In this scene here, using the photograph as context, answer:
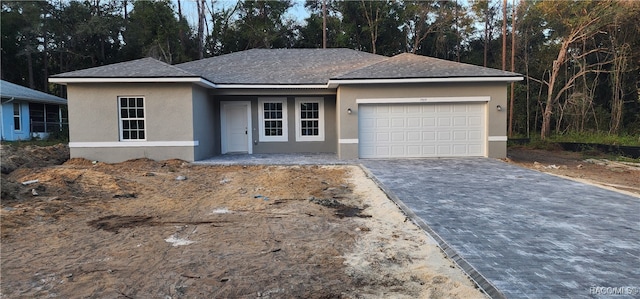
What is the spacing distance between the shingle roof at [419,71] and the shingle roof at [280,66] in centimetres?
211

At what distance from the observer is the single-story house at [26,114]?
21984 millimetres

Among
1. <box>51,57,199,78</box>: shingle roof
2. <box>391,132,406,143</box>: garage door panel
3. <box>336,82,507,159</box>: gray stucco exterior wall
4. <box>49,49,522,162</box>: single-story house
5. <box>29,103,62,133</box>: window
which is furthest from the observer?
<box>29,103,62,133</box>: window

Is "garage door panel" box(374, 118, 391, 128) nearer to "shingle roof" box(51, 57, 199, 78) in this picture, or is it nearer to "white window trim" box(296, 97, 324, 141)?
"white window trim" box(296, 97, 324, 141)

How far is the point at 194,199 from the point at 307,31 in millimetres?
27868

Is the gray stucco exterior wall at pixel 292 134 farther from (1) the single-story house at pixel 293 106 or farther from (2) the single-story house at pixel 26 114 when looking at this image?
(2) the single-story house at pixel 26 114

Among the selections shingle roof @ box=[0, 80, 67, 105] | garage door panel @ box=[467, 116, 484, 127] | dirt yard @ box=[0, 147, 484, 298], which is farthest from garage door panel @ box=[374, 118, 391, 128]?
shingle roof @ box=[0, 80, 67, 105]

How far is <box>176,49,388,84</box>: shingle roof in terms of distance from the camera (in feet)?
51.2

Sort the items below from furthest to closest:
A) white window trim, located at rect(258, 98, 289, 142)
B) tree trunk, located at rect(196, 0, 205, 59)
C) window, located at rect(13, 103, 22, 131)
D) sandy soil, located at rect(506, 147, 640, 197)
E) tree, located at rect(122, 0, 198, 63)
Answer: tree trunk, located at rect(196, 0, 205, 59) < tree, located at rect(122, 0, 198, 63) < window, located at rect(13, 103, 22, 131) < white window trim, located at rect(258, 98, 289, 142) < sandy soil, located at rect(506, 147, 640, 197)

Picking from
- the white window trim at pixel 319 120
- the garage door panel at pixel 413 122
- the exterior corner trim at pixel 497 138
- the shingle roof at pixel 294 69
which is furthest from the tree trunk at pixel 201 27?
the exterior corner trim at pixel 497 138

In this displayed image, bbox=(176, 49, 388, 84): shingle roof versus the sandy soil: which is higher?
bbox=(176, 49, 388, 84): shingle roof

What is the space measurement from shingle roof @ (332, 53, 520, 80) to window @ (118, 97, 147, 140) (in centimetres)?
663

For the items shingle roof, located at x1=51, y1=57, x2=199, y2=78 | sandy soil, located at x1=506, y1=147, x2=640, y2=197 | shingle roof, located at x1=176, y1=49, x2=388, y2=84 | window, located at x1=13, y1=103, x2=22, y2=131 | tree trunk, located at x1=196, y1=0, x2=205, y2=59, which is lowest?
sandy soil, located at x1=506, y1=147, x2=640, y2=197

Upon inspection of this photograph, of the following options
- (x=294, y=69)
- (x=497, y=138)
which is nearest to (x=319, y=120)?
(x=294, y=69)

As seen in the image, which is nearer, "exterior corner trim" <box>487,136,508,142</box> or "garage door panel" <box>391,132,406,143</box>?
"exterior corner trim" <box>487,136,508,142</box>
